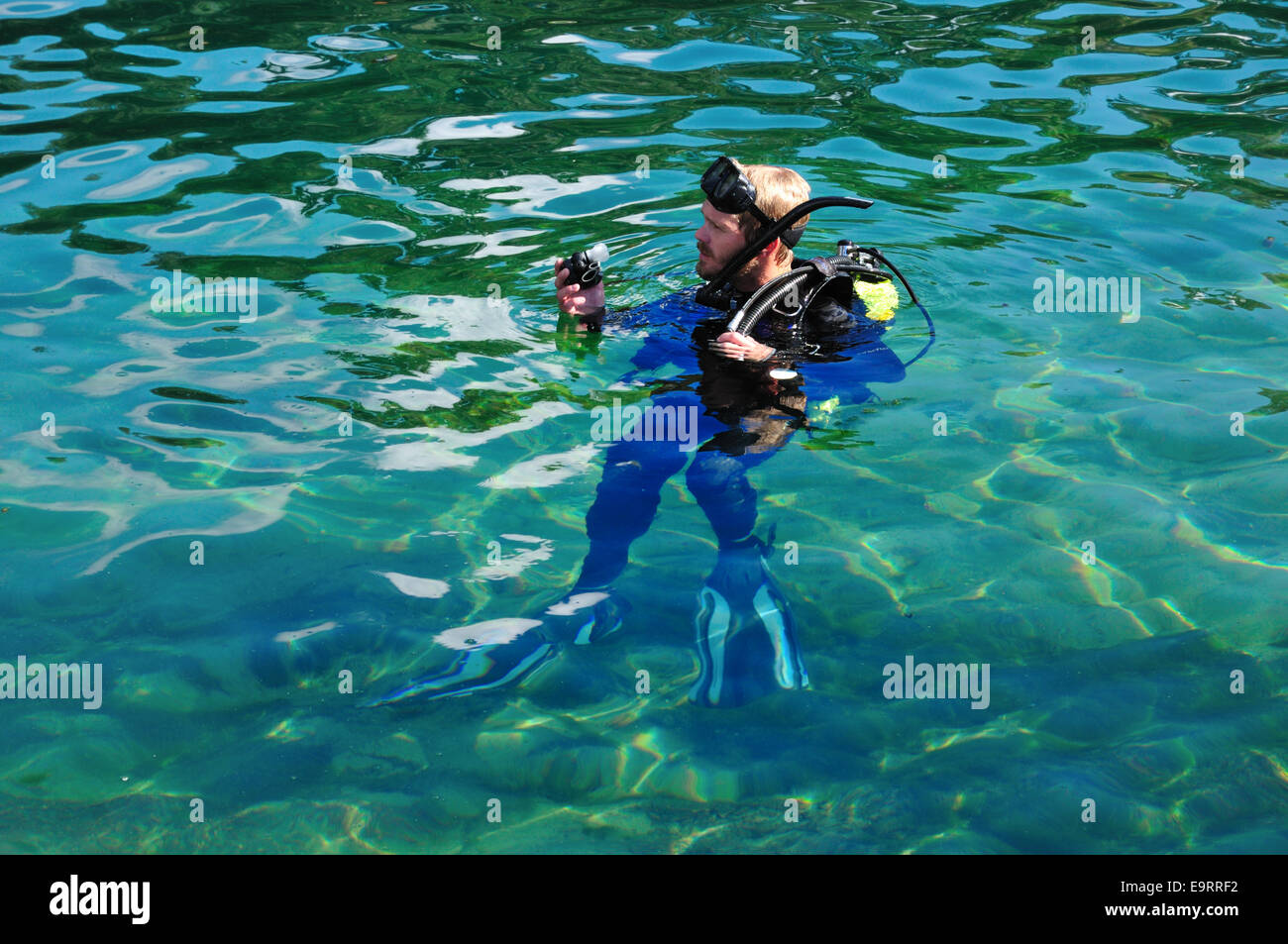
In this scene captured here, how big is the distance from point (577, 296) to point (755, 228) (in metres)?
0.84

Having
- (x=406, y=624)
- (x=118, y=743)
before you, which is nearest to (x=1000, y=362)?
(x=406, y=624)

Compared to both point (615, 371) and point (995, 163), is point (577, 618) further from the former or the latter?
point (995, 163)

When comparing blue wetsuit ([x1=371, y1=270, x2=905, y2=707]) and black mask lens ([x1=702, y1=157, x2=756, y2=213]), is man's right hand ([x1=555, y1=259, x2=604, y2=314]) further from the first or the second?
black mask lens ([x1=702, y1=157, x2=756, y2=213])

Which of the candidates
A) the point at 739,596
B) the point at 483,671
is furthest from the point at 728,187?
the point at 483,671

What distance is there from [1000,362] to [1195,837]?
2.90 metres

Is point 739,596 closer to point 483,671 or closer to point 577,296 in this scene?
point 483,671

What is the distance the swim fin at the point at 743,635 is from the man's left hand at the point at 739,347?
0.71m

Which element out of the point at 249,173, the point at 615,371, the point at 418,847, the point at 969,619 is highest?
the point at 249,173

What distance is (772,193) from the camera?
4.68 metres

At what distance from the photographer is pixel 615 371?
544 centimetres

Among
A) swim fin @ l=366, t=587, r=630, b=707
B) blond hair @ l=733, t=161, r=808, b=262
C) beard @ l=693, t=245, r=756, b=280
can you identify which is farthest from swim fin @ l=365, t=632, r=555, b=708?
blond hair @ l=733, t=161, r=808, b=262

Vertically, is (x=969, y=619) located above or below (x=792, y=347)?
below

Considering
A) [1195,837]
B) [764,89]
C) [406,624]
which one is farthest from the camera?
[764,89]

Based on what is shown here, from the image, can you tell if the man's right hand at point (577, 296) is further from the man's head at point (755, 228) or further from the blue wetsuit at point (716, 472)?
the man's head at point (755, 228)
